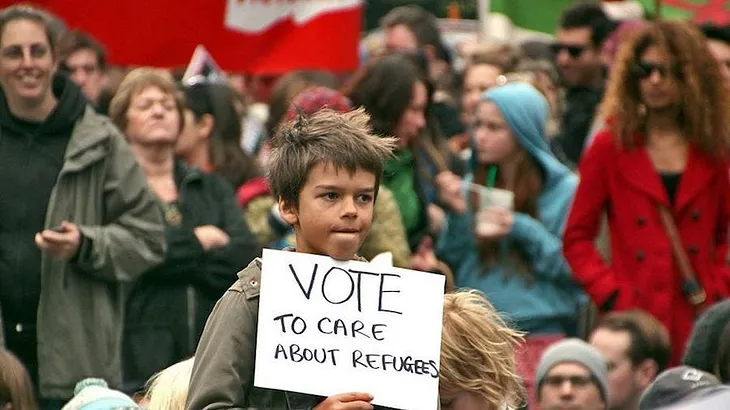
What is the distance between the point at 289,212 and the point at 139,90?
4.83 m

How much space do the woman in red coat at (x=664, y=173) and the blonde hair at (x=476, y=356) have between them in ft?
11.3

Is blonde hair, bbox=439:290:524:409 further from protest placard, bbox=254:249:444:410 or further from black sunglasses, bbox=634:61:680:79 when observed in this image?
black sunglasses, bbox=634:61:680:79

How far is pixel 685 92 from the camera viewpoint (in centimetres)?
926

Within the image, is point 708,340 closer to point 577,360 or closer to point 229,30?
point 577,360

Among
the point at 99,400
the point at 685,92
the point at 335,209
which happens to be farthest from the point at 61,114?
the point at 335,209

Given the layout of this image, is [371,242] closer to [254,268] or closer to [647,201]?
[647,201]

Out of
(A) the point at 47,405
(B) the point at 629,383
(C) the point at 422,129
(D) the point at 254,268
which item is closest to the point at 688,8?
(C) the point at 422,129

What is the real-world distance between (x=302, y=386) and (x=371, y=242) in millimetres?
3696

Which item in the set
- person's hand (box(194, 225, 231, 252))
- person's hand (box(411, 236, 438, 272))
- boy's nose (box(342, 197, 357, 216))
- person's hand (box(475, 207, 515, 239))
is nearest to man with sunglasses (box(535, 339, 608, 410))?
person's hand (box(411, 236, 438, 272))

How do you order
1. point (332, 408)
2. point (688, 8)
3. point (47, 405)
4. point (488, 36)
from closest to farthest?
point (332, 408), point (47, 405), point (688, 8), point (488, 36)

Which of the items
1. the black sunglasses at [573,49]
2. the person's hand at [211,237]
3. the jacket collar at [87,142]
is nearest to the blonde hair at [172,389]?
the jacket collar at [87,142]

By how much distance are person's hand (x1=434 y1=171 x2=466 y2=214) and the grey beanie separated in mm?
1446

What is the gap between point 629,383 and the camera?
902 centimetres

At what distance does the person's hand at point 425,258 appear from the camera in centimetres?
913
